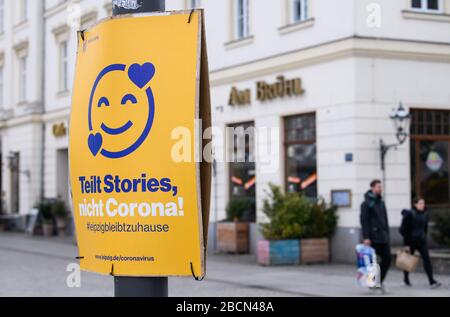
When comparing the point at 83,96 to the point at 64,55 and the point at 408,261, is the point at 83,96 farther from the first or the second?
the point at 64,55

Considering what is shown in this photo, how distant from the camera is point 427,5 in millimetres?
18688

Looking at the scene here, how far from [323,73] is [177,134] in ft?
51.1

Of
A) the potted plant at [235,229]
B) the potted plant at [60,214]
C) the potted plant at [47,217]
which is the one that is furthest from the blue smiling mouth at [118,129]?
the potted plant at [47,217]

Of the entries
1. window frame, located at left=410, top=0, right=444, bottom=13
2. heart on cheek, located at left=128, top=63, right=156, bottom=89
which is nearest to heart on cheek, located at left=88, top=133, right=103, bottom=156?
heart on cheek, located at left=128, top=63, right=156, bottom=89

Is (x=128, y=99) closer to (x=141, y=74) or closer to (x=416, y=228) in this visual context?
(x=141, y=74)

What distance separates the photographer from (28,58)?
110ft

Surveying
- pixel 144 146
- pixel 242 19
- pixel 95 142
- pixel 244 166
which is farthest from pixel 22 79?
pixel 144 146

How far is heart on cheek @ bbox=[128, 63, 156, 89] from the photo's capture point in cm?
311

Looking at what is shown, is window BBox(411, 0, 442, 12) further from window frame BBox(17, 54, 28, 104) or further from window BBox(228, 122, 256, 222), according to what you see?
window frame BBox(17, 54, 28, 104)

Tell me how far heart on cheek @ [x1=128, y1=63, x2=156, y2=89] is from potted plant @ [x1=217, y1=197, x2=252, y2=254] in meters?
17.3

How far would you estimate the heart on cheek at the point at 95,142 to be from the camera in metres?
3.16

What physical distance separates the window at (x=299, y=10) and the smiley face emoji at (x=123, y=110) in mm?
16596

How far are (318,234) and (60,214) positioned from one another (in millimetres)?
14858
